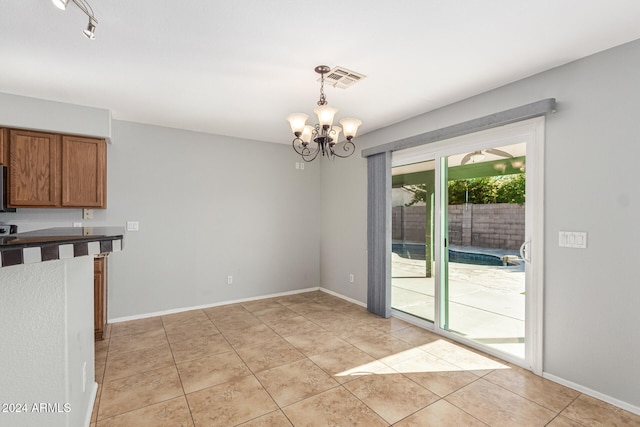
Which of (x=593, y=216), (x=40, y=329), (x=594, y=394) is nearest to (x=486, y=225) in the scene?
(x=593, y=216)

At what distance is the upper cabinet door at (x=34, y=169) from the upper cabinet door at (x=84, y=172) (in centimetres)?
8

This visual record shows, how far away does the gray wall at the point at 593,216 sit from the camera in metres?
2.16

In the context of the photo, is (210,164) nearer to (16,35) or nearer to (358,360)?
(16,35)

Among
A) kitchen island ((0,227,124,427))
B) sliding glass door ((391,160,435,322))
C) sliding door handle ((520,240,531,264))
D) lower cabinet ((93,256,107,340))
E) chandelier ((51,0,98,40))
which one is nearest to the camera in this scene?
kitchen island ((0,227,124,427))

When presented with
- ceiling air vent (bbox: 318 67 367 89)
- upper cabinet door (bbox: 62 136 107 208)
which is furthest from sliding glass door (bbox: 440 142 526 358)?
upper cabinet door (bbox: 62 136 107 208)

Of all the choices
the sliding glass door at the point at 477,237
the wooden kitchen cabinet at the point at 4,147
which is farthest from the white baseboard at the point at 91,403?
the sliding glass door at the point at 477,237

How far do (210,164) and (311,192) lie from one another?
1.75 metres

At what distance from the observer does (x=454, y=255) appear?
11.3ft

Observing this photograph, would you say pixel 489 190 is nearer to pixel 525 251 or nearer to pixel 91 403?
pixel 525 251

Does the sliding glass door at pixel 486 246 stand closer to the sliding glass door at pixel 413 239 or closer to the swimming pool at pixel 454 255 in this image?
the swimming pool at pixel 454 255

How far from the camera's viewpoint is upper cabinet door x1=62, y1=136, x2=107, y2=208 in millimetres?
3438

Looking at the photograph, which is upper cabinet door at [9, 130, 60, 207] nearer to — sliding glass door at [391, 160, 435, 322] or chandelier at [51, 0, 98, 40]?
chandelier at [51, 0, 98, 40]

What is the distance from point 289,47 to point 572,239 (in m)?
2.58

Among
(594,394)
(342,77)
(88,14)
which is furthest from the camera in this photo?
(342,77)
